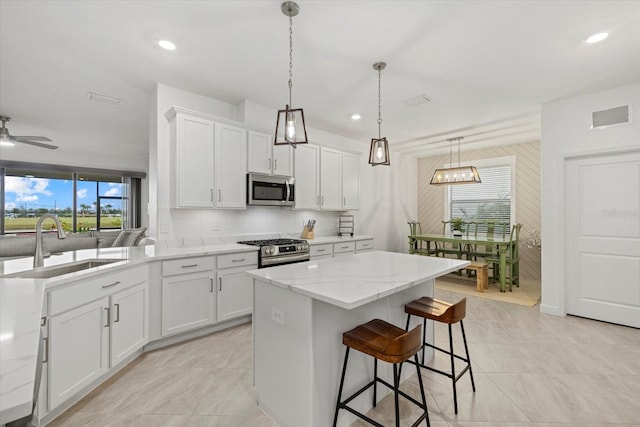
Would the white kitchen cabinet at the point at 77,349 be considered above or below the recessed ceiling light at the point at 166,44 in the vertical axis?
below

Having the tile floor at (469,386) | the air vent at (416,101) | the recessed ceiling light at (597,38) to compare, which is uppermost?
the air vent at (416,101)

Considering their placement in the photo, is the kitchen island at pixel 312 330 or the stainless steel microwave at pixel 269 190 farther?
the stainless steel microwave at pixel 269 190

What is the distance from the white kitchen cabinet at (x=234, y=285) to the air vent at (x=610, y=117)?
4.30m

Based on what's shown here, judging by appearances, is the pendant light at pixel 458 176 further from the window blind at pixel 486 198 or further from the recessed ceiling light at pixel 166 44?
the recessed ceiling light at pixel 166 44

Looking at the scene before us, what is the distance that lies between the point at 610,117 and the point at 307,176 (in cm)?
376

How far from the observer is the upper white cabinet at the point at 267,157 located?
3.81m

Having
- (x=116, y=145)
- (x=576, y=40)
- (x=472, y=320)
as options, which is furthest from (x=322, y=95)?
(x=116, y=145)

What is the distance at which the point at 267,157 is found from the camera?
13.0 feet

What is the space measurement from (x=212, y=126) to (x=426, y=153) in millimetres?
5186

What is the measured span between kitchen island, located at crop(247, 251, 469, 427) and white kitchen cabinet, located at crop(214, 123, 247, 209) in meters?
1.80

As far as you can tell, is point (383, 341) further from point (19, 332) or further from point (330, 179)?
point (330, 179)

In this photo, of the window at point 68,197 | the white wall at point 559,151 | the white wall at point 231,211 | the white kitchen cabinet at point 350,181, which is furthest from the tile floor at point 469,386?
the window at point 68,197

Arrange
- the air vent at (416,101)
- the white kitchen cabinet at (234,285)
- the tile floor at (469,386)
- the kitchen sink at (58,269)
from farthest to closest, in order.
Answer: the air vent at (416,101), the white kitchen cabinet at (234,285), the kitchen sink at (58,269), the tile floor at (469,386)

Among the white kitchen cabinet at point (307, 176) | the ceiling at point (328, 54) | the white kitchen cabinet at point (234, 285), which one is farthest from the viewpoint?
the white kitchen cabinet at point (307, 176)
